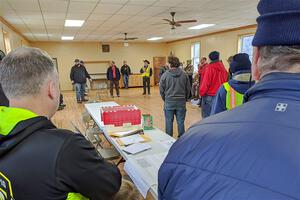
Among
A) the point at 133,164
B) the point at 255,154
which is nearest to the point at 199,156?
the point at 255,154

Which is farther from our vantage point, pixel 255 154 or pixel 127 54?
pixel 127 54

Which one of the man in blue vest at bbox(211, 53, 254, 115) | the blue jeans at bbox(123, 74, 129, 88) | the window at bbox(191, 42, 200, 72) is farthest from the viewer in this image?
the blue jeans at bbox(123, 74, 129, 88)

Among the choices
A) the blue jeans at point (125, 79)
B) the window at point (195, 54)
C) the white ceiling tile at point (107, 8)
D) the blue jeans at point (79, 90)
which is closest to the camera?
the white ceiling tile at point (107, 8)

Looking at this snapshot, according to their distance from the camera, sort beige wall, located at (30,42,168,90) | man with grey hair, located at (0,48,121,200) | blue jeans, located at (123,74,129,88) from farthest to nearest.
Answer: beige wall, located at (30,42,168,90) < blue jeans, located at (123,74,129,88) < man with grey hair, located at (0,48,121,200)

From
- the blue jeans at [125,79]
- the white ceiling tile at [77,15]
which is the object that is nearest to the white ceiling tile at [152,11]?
the white ceiling tile at [77,15]

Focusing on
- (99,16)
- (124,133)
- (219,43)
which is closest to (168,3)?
(99,16)

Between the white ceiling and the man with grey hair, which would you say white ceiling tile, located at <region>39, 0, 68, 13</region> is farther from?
the man with grey hair

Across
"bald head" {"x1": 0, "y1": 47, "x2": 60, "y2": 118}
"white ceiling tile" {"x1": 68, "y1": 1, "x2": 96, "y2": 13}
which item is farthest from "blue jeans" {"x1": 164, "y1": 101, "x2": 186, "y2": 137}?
"bald head" {"x1": 0, "y1": 47, "x2": 60, "y2": 118}

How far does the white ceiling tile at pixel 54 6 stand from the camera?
14.7 ft

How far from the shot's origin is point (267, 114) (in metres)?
0.49

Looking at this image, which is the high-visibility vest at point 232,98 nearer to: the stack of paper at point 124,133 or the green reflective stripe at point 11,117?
the stack of paper at point 124,133

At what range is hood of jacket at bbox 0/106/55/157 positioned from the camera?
2.58ft

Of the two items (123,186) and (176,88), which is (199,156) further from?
(176,88)

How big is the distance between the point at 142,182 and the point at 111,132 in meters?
0.98
